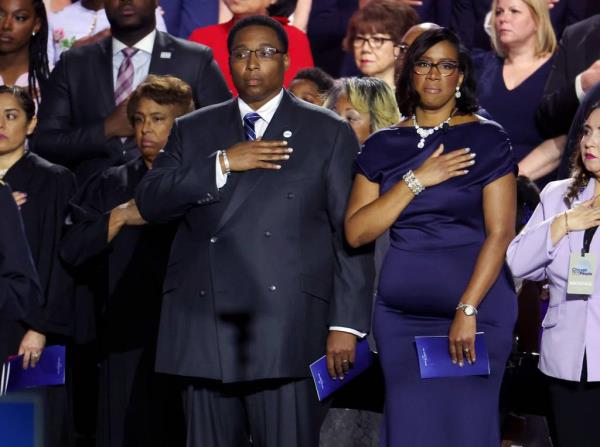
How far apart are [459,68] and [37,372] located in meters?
2.06

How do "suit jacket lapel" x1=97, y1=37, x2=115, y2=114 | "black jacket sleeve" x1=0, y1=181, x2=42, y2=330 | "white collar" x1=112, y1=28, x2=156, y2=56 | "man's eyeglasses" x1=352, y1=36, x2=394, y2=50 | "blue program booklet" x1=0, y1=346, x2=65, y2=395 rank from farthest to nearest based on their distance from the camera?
"man's eyeglasses" x1=352, y1=36, x2=394, y2=50 → "white collar" x1=112, y1=28, x2=156, y2=56 → "suit jacket lapel" x1=97, y1=37, x2=115, y2=114 → "blue program booklet" x1=0, y1=346, x2=65, y2=395 → "black jacket sleeve" x1=0, y1=181, x2=42, y2=330

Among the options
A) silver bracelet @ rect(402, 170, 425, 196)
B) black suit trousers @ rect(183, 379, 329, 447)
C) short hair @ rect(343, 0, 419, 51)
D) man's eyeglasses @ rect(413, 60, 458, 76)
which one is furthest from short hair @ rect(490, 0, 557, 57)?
black suit trousers @ rect(183, 379, 329, 447)

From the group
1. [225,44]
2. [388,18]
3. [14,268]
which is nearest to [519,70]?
[388,18]

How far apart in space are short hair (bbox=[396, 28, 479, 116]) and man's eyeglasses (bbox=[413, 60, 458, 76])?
3cm

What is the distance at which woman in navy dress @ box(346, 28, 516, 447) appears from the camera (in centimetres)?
416

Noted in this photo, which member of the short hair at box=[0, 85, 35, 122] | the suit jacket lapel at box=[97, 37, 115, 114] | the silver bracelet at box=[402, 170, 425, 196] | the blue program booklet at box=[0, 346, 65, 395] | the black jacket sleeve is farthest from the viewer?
the suit jacket lapel at box=[97, 37, 115, 114]

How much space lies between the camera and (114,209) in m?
5.16

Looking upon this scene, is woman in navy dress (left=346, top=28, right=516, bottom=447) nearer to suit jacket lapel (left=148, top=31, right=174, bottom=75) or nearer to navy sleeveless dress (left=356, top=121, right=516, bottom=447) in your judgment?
navy sleeveless dress (left=356, top=121, right=516, bottom=447)

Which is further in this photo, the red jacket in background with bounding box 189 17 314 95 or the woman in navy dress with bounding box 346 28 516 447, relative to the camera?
the red jacket in background with bounding box 189 17 314 95

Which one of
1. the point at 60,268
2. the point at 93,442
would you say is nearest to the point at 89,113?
the point at 60,268

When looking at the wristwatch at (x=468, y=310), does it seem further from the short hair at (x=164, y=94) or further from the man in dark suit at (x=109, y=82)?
the man in dark suit at (x=109, y=82)

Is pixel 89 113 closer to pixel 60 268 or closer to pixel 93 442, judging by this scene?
pixel 60 268

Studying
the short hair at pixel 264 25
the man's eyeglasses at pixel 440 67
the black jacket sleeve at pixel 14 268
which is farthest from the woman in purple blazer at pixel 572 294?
the black jacket sleeve at pixel 14 268

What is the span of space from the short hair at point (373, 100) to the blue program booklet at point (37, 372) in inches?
65.2
